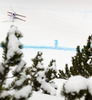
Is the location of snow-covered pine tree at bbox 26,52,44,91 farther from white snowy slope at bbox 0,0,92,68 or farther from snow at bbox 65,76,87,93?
white snowy slope at bbox 0,0,92,68

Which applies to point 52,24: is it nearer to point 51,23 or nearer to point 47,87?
point 51,23

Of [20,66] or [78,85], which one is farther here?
[20,66]

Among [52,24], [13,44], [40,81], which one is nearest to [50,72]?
[40,81]

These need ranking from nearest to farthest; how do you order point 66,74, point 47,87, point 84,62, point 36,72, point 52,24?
point 84,62 < point 66,74 < point 47,87 < point 36,72 < point 52,24

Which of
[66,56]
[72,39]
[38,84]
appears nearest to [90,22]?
[72,39]

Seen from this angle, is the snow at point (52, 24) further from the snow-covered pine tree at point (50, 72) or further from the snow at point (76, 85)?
the snow at point (76, 85)

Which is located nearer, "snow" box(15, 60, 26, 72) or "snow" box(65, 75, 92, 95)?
"snow" box(65, 75, 92, 95)

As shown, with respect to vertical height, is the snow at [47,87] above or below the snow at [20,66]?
below

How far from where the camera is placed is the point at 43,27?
29.8 ft

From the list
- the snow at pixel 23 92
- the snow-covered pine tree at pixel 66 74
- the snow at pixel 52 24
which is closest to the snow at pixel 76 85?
the snow at pixel 23 92

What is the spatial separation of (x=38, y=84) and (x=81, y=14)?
6541mm

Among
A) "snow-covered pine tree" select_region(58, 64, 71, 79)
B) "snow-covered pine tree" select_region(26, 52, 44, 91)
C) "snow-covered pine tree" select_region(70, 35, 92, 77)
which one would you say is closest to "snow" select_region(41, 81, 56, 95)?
"snow-covered pine tree" select_region(26, 52, 44, 91)

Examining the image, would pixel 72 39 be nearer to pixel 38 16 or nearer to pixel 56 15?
pixel 56 15

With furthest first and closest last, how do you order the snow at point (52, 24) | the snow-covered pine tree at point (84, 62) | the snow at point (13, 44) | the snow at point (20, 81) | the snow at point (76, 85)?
the snow at point (52, 24)
the snow-covered pine tree at point (84, 62)
the snow at point (20, 81)
the snow at point (13, 44)
the snow at point (76, 85)
